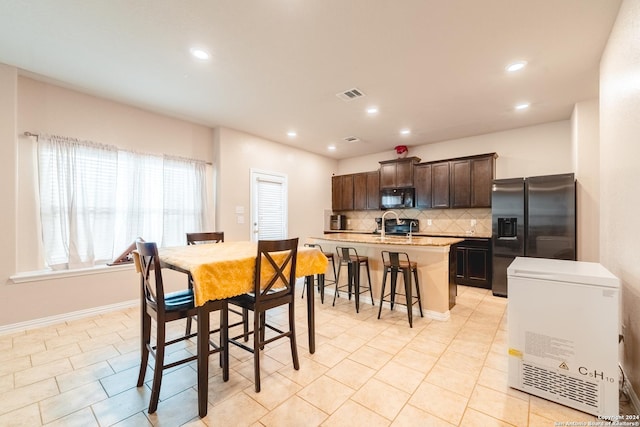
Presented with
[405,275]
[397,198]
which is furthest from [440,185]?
[405,275]

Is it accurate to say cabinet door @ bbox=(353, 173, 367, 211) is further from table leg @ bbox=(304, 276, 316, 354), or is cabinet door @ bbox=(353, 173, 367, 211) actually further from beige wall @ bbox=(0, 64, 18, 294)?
beige wall @ bbox=(0, 64, 18, 294)

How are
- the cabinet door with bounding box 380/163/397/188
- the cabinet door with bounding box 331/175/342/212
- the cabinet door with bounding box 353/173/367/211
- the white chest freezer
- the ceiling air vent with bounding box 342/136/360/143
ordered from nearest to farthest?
1. the white chest freezer
2. the ceiling air vent with bounding box 342/136/360/143
3. the cabinet door with bounding box 380/163/397/188
4. the cabinet door with bounding box 353/173/367/211
5. the cabinet door with bounding box 331/175/342/212

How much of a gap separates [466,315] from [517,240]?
5.31 ft

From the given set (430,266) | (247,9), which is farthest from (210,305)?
(430,266)

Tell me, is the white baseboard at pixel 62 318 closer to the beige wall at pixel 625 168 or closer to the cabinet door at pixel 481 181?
the beige wall at pixel 625 168

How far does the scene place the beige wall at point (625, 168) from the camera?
70.4 inches

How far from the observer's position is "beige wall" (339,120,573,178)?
14.5 feet

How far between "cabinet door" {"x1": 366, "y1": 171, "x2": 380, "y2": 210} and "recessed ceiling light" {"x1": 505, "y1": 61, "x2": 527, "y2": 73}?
138 inches

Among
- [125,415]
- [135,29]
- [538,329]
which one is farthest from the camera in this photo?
[135,29]

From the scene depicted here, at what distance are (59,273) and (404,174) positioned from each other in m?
5.82

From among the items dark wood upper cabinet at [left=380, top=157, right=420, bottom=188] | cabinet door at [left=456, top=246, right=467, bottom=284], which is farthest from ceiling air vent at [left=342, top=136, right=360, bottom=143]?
cabinet door at [left=456, top=246, right=467, bottom=284]

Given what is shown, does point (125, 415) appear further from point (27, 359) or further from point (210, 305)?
point (27, 359)

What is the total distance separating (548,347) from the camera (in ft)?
6.01

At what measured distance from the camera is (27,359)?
2.40m
